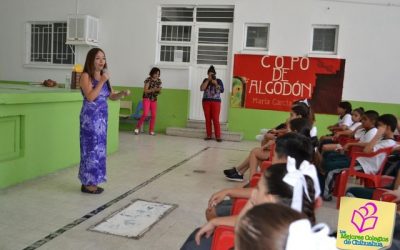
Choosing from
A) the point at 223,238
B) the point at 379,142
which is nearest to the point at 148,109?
the point at 379,142

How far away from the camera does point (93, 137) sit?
356 cm

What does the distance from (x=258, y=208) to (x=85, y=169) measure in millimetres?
2960

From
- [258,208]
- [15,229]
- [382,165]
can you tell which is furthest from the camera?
[382,165]

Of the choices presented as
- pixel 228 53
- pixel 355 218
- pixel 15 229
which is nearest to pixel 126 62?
pixel 228 53

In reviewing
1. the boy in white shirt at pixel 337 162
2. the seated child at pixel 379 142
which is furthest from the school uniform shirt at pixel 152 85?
the seated child at pixel 379 142

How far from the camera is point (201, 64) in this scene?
809 centimetres

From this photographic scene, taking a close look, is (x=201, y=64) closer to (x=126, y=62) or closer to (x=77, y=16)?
(x=126, y=62)

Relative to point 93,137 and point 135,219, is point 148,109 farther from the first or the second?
point 135,219

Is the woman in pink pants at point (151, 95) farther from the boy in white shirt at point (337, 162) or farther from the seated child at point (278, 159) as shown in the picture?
the seated child at point (278, 159)

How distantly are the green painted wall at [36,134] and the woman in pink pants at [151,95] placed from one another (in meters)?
2.97

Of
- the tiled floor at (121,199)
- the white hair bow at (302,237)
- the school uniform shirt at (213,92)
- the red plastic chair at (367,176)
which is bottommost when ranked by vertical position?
the tiled floor at (121,199)

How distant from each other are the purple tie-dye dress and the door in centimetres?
458

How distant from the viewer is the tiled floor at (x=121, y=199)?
2.66 m

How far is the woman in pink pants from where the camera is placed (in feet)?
25.2
